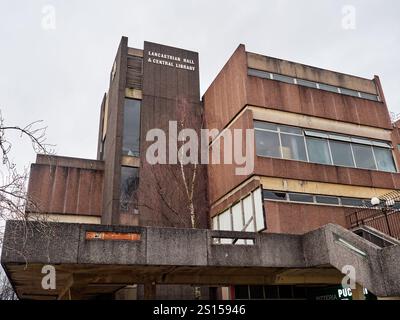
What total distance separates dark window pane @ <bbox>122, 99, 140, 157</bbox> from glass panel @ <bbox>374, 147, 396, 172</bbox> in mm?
14606

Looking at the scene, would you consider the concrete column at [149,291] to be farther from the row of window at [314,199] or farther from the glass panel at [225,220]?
the glass panel at [225,220]

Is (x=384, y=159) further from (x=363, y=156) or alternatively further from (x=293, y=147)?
(x=293, y=147)

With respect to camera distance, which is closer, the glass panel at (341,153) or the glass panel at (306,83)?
the glass panel at (341,153)

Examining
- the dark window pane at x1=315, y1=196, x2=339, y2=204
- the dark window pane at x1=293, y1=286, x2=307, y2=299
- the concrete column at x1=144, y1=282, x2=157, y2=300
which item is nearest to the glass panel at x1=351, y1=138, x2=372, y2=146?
the dark window pane at x1=315, y1=196, x2=339, y2=204

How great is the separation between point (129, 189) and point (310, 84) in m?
12.5

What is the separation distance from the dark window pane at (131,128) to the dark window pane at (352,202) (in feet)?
41.6

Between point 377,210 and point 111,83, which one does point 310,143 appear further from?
point 111,83

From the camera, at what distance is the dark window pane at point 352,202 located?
20.1 m

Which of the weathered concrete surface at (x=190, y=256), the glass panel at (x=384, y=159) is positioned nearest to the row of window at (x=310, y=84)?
the glass panel at (x=384, y=159)

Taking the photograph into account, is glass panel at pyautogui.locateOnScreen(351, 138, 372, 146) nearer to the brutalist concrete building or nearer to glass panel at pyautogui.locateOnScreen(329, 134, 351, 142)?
the brutalist concrete building

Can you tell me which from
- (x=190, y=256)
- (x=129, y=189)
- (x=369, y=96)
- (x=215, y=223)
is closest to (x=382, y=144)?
(x=369, y=96)

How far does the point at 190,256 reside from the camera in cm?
1170
